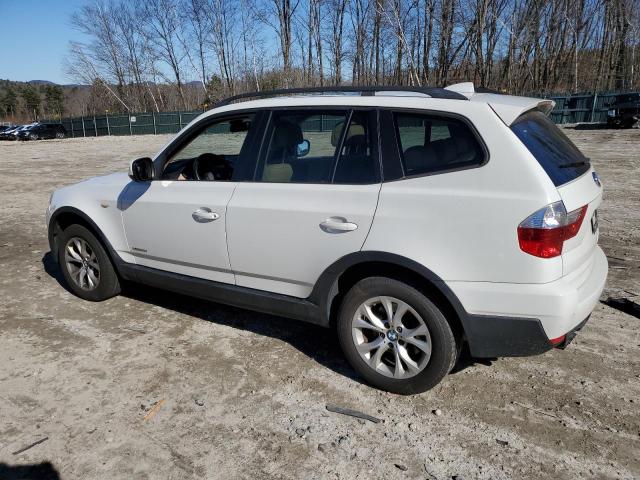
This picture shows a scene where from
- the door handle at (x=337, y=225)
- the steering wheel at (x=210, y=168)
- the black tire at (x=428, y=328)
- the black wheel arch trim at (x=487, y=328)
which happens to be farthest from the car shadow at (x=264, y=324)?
the steering wheel at (x=210, y=168)

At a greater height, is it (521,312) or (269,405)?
(521,312)

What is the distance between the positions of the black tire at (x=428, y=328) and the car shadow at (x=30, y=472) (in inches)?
69.8

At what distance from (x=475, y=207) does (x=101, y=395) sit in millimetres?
2625

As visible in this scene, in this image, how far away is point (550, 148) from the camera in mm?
2891

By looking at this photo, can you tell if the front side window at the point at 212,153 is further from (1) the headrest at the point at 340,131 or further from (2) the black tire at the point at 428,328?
(2) the black tire at the point at 428,328

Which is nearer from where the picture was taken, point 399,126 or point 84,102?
point 399,126

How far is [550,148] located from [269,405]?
90.5 inches

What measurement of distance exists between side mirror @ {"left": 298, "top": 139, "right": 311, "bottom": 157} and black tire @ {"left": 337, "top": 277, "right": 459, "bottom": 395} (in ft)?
3.44

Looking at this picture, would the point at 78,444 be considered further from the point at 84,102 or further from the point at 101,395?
the point at 84,102

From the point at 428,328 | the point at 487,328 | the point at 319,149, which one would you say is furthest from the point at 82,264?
the point at 487,328

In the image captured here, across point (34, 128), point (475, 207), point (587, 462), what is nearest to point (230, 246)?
point (475, 207)

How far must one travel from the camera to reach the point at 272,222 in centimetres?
334

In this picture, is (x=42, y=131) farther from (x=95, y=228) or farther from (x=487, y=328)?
(x=487, y=328)

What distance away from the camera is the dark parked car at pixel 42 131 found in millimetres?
40062
